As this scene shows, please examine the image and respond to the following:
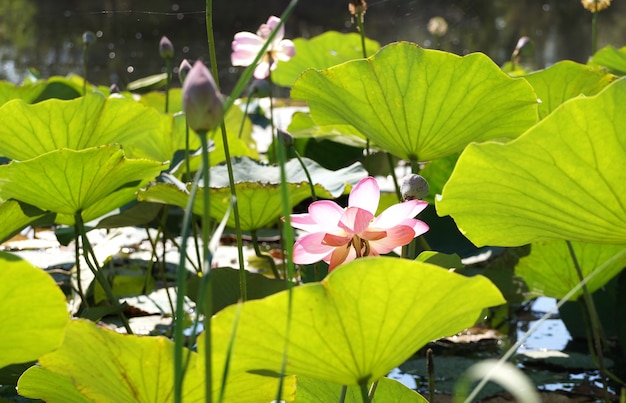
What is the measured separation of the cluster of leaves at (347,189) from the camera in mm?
602

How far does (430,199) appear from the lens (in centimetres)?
Answer: 142

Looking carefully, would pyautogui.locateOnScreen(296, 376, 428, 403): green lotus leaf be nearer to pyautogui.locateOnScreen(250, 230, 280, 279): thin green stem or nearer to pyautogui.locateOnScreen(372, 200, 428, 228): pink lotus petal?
pyautogui.locateOnScreen(372, 200, 428, 228): pink lotus petal

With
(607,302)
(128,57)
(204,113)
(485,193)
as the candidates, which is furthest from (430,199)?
(128,57)

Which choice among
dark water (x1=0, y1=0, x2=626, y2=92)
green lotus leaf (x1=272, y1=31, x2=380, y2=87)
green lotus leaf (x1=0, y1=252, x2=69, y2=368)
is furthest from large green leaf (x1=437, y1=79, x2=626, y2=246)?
dark water (x1=0, y1=0, x2=626, y2=92)

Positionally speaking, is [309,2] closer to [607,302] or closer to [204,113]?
[607,302]

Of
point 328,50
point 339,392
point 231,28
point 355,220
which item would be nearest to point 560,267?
point 339,392

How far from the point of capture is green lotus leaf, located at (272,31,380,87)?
204cm

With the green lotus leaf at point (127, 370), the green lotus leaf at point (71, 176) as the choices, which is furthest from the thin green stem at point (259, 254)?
the green lotus leaf at point (127, 370)

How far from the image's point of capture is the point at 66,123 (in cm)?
118

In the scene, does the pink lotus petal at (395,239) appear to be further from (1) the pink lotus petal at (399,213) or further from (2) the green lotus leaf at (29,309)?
(2) the green lotus leaf at (29,309)

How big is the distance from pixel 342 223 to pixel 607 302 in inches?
28.8

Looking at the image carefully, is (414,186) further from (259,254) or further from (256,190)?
(259,254)

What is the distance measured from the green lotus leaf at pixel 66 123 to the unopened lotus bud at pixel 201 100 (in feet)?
2.29

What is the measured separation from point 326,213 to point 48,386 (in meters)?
0.28
